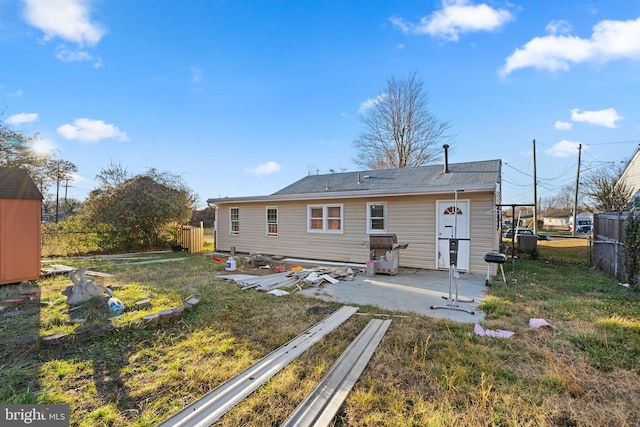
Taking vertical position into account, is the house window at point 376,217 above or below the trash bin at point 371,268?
above

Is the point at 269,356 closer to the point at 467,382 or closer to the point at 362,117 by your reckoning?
the point at 467,382

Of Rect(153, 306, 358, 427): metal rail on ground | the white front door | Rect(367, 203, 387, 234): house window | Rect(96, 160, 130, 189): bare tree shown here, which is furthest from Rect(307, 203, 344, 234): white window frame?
Rect(96, 160, 130, 189): bare tree

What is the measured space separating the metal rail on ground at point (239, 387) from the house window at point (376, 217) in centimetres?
588

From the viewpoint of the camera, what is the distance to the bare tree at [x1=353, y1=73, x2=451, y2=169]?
2083cm

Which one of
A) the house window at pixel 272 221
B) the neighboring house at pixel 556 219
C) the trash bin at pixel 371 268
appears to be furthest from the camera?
the neighboring house at pixel 556 219

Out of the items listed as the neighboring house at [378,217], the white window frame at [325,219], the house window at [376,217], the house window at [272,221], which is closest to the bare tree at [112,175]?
the neighboring house at [378,217]

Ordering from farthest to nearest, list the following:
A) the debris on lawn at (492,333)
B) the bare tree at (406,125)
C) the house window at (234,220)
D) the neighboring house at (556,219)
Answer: the neighboring house at (556,219), the bare tree at (406,125), the house window at (234,220), the debris on lawn at (492,333)

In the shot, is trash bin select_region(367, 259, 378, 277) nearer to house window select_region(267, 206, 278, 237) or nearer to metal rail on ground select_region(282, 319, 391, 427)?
metal rail on ground select_region(282, 319, 391, 427)

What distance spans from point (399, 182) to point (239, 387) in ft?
31.9

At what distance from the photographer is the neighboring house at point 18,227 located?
6008 mm

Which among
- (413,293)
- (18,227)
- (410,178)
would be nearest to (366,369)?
(413,293)

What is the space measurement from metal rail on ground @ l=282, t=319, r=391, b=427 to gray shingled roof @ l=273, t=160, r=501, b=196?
6122 millimetres

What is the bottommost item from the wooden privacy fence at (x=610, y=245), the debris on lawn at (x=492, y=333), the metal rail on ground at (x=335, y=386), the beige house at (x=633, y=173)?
the debris on lawn at (x=492, y=333)

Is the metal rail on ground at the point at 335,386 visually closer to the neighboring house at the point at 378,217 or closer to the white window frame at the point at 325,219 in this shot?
the neighboring house at the point at 378,217
